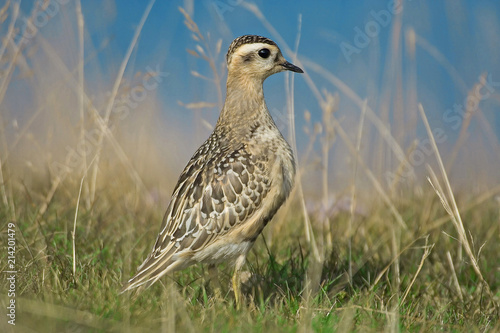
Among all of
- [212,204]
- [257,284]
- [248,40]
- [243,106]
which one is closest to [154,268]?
[212,204]

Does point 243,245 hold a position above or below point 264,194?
below

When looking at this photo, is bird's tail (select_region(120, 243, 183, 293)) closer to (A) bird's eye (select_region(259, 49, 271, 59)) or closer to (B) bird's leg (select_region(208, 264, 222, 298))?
(B) bird's leg (select_region(208, 264, 222, 298))

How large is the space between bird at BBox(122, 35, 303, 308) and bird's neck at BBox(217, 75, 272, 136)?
16 cm

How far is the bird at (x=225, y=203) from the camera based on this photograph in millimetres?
5445

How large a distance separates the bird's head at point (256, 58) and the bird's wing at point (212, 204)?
0.95 m

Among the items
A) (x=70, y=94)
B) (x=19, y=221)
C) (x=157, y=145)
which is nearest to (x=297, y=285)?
(x=19, y=221)

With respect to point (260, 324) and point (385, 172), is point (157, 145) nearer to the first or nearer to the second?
point (385, 172)

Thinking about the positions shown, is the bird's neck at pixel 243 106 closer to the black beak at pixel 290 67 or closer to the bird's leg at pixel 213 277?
the black beak at pixel 290 67

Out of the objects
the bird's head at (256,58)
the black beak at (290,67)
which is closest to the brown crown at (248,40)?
the bird's head at (256,58)

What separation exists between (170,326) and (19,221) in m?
3.05

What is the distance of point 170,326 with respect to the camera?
13.1ft

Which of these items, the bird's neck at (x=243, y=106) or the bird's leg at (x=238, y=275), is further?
the bird's neck at (x=243, y=106)

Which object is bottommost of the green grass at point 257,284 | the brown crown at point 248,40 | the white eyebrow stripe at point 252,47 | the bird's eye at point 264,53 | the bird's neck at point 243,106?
the green grass at point 257,284

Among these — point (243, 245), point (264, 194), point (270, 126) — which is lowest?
point (243, 245)
